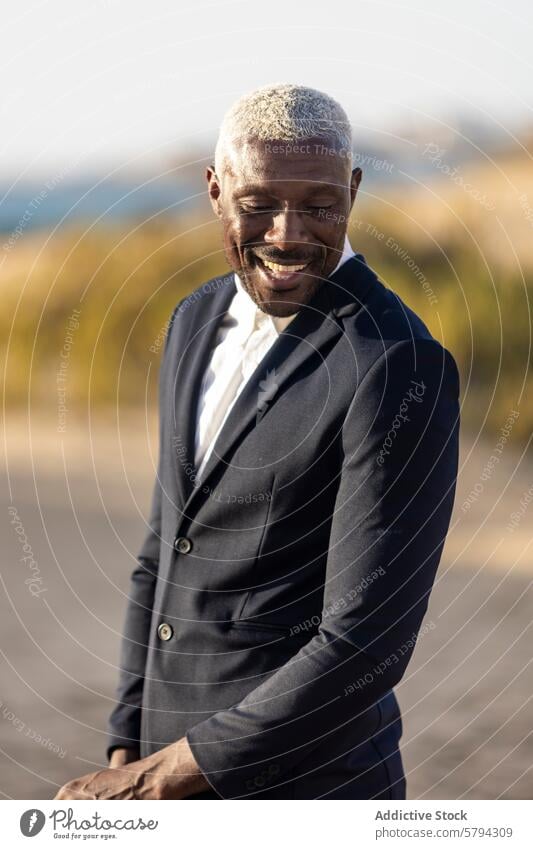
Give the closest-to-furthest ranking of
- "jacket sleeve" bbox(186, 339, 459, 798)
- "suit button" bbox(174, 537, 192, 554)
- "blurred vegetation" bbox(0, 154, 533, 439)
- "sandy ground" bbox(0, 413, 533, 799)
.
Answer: "jacket sleeve" bbox(186, 339, 459, 798), "suit button" bbox(174, 537, 192, 554), "sandy ground" bbox(0, 413, 533, 799), "blurred vegetation" bbox(0, 154, 533, 439)

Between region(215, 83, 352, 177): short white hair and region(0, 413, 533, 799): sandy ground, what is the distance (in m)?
2.50

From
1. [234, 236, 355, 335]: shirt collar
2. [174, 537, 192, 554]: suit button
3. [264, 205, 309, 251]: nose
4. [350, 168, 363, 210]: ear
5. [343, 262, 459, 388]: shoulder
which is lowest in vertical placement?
[174, 537, 192, 554]: suit button

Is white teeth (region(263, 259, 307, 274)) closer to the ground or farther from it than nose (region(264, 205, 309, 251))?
closer to the ground

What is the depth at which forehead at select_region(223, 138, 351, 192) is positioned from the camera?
Answer: 206 centimetres

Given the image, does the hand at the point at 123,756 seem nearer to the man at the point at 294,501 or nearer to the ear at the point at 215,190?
the man at the point at 294,501

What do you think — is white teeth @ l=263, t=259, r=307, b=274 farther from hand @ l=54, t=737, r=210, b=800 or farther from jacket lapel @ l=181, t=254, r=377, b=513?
hand @ l=54, t=737, r=210, b=800

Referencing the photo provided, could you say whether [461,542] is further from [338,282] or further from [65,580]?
[338,282]

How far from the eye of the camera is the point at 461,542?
8.23 metres

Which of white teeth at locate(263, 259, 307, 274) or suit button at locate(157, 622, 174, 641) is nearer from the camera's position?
white teeth at locate(263, 259, 307, 274)

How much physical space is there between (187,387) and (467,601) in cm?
500

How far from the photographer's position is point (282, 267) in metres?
2.19

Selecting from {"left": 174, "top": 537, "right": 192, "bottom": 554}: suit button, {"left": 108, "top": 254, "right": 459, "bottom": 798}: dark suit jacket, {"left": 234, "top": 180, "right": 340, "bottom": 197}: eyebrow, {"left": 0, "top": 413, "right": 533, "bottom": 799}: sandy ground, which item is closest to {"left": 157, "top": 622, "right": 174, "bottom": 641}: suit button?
{"left": 108, "top": 254, "right": 459, "bottom": 798}: dark suit jacket

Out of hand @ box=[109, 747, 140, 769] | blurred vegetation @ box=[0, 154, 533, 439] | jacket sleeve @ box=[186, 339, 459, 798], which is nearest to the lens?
jacket sleeve @ box=[186, 339, 459, 798]
